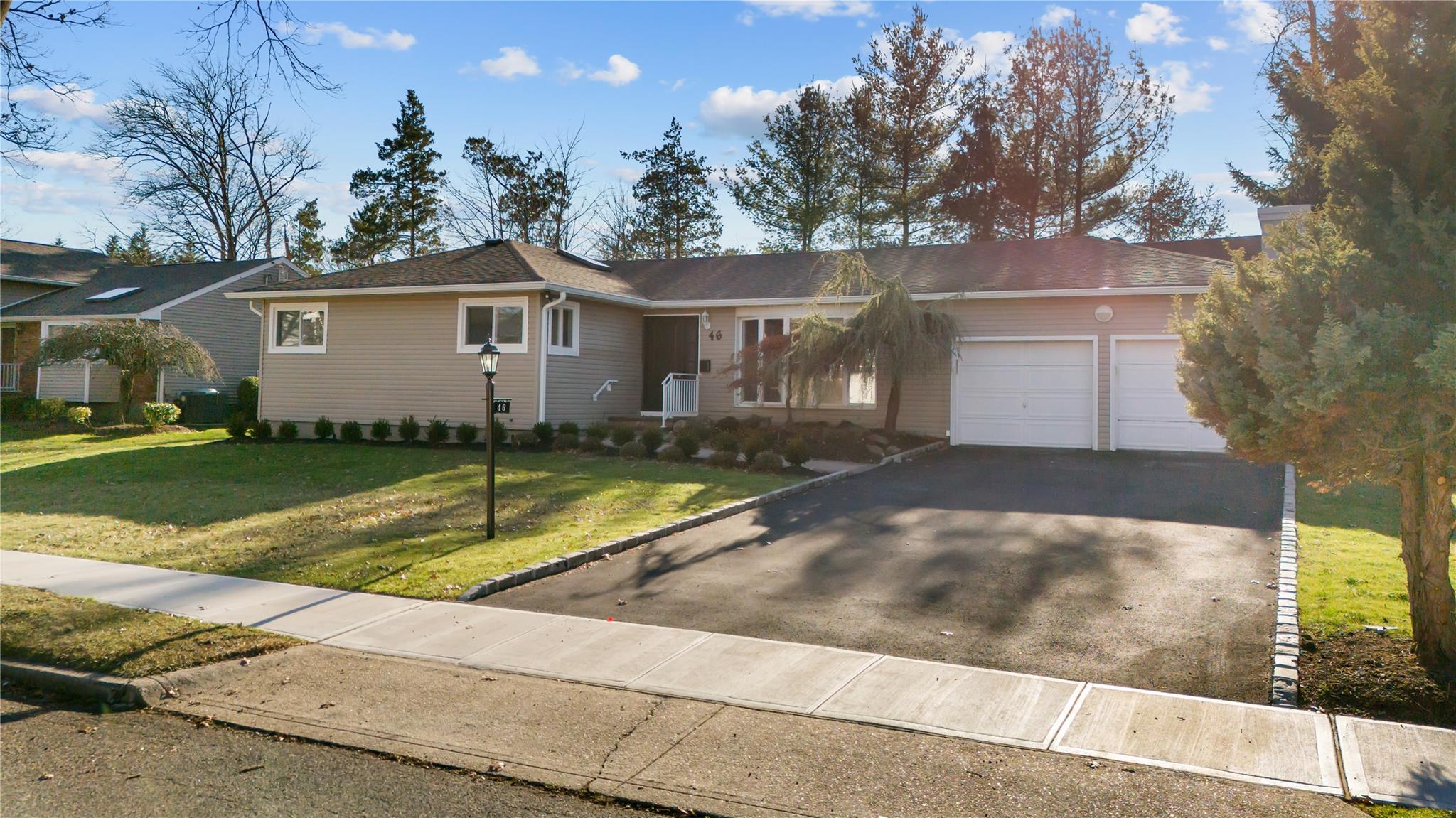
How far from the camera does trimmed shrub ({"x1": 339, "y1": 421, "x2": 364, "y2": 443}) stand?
18812mm

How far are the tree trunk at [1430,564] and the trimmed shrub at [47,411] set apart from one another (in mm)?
28183

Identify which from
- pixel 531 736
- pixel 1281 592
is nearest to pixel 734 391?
pixel 1281 592

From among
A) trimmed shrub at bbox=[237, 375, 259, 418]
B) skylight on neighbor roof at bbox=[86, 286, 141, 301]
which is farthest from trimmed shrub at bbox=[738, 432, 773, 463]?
skylight on neighbor roof at bbox=[86, 286, 141, 301]

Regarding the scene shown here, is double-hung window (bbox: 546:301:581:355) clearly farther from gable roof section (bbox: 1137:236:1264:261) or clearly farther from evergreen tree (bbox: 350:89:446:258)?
evergreen tree (bbox: 350:89:446:258)

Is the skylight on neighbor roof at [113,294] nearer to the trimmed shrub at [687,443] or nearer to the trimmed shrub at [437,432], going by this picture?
the trimmed shrub at [437,432]

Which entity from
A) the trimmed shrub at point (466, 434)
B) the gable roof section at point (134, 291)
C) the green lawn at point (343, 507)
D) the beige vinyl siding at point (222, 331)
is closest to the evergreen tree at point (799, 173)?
the gable roof section at point (134, 291)

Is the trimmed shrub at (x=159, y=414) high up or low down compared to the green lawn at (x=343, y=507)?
up

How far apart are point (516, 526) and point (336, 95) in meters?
4.76

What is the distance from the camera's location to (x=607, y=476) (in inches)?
555

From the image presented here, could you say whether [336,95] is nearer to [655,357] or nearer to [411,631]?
[411,631]

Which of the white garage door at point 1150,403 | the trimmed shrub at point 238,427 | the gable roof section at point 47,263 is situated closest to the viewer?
the white garage door at point 1150,403

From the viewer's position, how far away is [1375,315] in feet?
15.8

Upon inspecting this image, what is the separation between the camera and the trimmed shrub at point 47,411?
2384cm

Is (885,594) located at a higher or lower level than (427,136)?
lower
